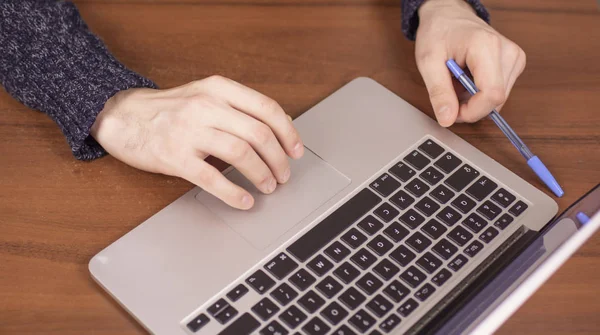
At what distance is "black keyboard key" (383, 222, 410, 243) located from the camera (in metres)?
0.62

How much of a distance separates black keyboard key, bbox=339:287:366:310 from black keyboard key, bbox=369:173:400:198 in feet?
0.38

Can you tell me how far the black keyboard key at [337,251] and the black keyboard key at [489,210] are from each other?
0.47ft

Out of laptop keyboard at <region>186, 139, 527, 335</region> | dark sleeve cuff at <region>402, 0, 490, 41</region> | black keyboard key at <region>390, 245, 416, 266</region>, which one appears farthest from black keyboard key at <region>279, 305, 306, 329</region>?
dark sleeve cuff at <region>402, 0, 490, 41</region>

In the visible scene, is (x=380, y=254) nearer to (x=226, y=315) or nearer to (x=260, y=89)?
(x=226, y=315)

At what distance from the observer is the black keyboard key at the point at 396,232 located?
617 millimetres

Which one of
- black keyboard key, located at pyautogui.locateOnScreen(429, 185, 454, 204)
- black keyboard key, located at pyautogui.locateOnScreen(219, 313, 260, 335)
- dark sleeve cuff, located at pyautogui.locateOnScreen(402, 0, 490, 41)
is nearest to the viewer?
black keyboard key, located at pyautogui.locateOnScreen(219, 313, 260, 335)

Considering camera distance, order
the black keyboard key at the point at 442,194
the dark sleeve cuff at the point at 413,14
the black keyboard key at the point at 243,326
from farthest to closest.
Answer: the dark sleeve cuff at the point at 413,14 < the black keyboard key at the point at 442,194 < the black keyboard key at the point at 243,326

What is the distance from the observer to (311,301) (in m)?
0.57

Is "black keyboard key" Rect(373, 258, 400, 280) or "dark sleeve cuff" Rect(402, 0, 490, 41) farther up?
Result: "dark sleeve cuff" Rect(402, 0, 490, 41)

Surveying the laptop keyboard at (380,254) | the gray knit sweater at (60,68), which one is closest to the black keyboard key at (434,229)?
the laptop keyboard at (380,254)

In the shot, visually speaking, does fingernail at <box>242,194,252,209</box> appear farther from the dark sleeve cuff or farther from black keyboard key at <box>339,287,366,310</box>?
the dark sleeve cuff

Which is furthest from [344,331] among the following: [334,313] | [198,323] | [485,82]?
[485,82]

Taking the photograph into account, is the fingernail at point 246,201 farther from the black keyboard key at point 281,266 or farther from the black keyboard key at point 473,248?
the black keyboard key at point 473,248

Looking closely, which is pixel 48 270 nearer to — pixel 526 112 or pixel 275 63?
pixel 275 63
